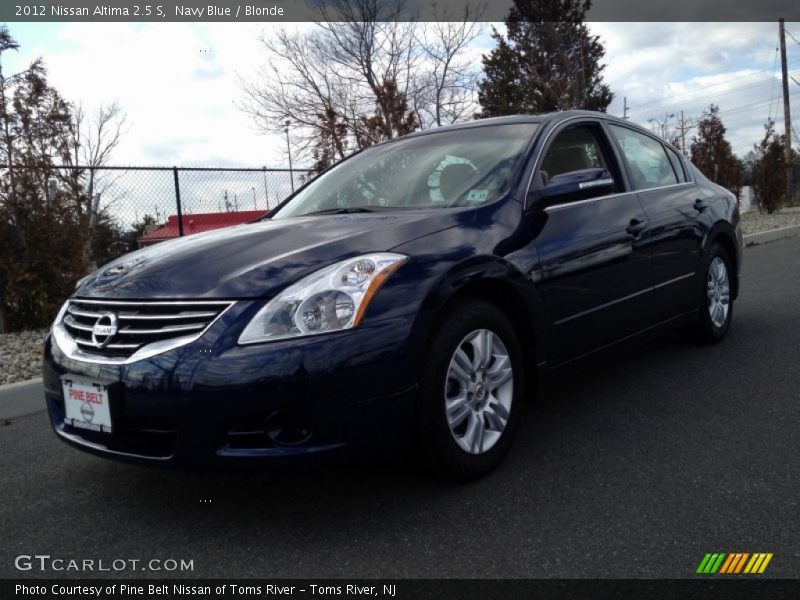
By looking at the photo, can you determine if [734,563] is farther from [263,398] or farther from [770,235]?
[770,235]

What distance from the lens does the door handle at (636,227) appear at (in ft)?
12.2

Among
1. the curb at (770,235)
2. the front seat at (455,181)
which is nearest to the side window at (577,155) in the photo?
the front seat at (455,181)

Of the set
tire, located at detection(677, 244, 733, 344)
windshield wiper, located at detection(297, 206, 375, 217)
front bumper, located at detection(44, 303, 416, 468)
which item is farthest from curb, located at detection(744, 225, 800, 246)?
front bumper, located at detection(44, 303, 416, 468)

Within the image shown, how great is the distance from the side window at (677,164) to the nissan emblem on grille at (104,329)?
147 inches

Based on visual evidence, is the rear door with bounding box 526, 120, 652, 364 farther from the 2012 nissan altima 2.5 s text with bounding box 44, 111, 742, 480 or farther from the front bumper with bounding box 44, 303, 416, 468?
the front bumper with bounding box 44, 303, 416, 468

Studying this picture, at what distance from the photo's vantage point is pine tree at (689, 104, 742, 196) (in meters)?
19.3

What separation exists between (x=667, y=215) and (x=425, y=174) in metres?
1.64

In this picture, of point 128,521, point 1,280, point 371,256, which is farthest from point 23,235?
point 371,256

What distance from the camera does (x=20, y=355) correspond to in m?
6.14

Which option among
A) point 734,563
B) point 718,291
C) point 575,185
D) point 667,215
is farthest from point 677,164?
point 734,563

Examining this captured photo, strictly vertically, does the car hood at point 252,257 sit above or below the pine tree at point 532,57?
below

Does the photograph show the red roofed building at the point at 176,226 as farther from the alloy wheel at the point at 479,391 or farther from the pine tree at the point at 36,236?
the alloy wheel at the point at 479,391

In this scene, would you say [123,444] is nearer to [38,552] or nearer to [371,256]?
[38,552]
